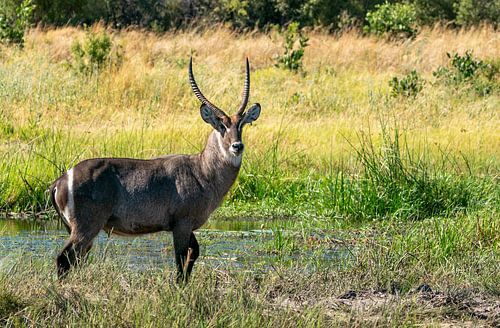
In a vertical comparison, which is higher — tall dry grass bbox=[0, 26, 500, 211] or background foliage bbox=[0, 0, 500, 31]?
tall dry grass bbox=[0, 26, 500, 211]

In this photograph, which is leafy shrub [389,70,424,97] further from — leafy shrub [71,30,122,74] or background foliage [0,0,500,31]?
background foliage [0,0,500,31]

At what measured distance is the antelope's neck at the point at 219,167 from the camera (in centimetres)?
744

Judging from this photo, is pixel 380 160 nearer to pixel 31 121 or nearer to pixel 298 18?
pixel 31 121

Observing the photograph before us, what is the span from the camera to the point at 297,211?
10.6 meters

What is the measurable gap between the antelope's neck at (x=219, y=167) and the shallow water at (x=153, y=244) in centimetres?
60

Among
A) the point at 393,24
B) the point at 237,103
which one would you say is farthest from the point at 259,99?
the point at 393,24

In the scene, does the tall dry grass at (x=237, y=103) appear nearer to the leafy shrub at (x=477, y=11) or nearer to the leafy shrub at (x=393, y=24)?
the leafy shrub at (x=393, y=24)

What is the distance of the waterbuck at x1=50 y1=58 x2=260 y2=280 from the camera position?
22.5ft

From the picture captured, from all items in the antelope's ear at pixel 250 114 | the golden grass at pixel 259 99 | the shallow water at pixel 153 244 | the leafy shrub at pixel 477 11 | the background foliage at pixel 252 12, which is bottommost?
the background foliage at pixel 252 12

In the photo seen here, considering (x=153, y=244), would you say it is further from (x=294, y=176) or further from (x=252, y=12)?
(x=252, y=12)

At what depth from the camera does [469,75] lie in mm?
17109

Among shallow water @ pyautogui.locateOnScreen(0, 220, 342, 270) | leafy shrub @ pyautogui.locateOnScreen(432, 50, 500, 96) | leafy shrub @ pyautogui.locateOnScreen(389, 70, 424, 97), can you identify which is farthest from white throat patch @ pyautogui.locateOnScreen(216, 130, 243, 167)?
leafy shrub @ pyautogui.locateOnScreen(432, 50, 500, 96)

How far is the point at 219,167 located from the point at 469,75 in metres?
10.5

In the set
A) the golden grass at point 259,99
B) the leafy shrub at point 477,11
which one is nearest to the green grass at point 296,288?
the golden grass at point 259,99
